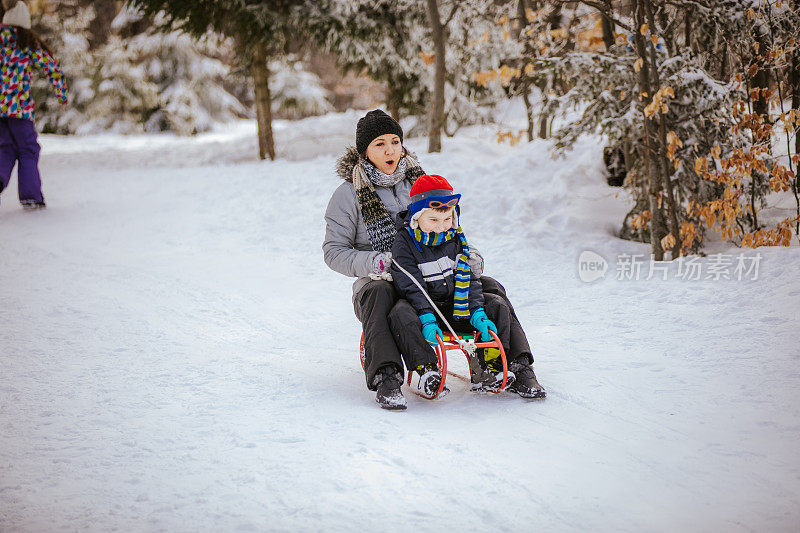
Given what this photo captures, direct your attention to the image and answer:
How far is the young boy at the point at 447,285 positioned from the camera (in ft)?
11.0

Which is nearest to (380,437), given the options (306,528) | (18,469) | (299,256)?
(306,528)

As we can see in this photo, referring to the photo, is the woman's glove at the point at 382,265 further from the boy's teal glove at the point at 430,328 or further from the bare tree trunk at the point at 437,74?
the bare tree trunk at the point at 437,74

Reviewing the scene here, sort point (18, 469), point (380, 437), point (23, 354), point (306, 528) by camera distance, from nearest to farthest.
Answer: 1. point (306, 528)
2. point (18, 469)
3. point (380, 437)
4. point (23, 354)

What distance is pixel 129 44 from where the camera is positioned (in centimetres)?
1916

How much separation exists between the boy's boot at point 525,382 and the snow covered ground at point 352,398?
0.24 feet

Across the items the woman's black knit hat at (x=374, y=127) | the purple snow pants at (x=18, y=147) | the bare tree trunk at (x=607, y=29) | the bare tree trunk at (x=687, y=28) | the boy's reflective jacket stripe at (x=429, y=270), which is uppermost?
the bare tree trunk at (x=607, y=29)

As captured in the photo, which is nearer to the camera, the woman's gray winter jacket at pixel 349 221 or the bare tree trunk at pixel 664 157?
the woman's gray winter jacket at pixel 349 221

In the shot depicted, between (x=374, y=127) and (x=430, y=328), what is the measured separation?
117 centimetres

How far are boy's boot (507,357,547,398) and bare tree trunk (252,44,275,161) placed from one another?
8.55 meters

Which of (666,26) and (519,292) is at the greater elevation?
(666,26)

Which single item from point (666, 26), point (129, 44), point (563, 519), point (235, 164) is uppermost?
point (129, 44)

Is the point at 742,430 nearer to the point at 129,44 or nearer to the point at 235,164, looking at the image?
the point at 235,164

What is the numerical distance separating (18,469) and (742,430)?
3003 mm

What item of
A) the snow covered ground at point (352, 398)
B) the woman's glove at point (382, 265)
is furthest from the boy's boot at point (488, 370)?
the woman's glove at point (382, 265)
